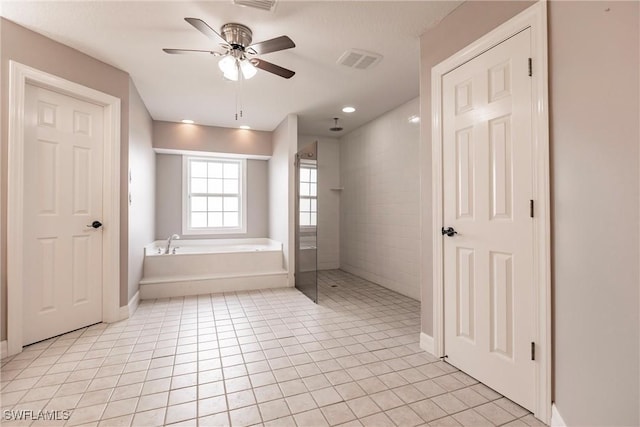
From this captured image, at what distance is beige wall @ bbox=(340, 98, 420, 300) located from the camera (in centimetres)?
402

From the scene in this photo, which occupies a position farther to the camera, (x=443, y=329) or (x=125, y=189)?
(x=125, y=189)

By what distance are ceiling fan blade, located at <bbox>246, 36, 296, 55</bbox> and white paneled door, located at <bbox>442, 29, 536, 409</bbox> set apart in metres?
1.18

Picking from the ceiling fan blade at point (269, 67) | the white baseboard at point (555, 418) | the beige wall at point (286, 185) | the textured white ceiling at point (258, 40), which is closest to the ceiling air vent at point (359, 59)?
the textured white ceiling at point (258, 40)

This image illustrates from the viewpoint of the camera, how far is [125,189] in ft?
10.3

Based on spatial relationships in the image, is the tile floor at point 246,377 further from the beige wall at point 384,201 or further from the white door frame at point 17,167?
the beige wall at point 384,201

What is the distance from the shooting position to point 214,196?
557 cm

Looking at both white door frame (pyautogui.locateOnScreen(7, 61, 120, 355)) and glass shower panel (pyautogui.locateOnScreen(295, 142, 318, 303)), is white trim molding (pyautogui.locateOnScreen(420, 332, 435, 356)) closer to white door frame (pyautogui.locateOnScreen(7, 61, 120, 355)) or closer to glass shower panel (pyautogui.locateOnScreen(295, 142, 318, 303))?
glass shower panel (pyautogui.locateOnScreen(295, 142, 318, 303))

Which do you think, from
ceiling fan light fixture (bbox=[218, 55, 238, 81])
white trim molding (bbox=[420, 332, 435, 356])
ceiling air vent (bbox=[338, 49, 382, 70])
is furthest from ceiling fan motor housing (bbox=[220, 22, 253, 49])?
white trim molding (bbox=[420, 332, 435, 356])

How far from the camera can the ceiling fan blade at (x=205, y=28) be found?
190 centimetres

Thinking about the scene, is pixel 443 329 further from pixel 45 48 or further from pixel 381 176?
pixel 45 48
